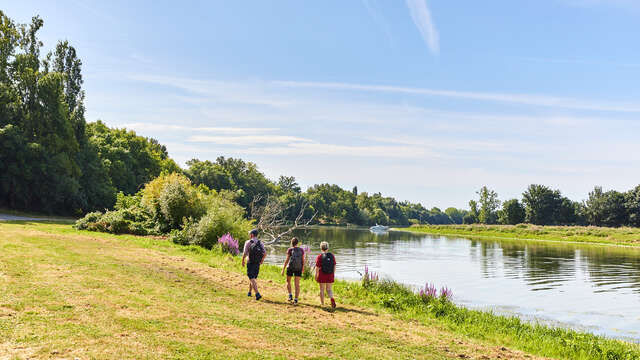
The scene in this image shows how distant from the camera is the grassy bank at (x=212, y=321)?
9.07 m

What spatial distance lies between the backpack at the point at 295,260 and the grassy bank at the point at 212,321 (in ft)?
4.02

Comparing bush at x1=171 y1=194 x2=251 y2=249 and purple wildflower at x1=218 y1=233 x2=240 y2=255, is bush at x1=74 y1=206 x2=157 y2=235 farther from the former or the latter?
purple wildflower at x1=218 y1=233 x2=240 y2=255

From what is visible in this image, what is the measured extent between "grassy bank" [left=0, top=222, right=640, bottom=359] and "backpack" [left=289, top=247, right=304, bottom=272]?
123cm

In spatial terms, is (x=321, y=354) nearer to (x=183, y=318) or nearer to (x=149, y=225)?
(x=183, y=318)

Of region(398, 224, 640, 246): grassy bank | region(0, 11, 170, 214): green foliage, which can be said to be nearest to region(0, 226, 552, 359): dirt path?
region(0, 11, 170, 214): green foliage

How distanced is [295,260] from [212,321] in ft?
14.2

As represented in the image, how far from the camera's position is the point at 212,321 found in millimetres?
11320

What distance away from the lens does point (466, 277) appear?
31.8 meters

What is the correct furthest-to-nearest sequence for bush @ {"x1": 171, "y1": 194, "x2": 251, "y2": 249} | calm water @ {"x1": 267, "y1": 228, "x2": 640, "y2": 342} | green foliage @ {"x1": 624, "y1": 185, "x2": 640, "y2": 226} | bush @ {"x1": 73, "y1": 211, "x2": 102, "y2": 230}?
1. green foliage @ {"x1": 624, "y1": 185, "x2": 640, "y2": 226}
2. bush @ {"x1": 73, "y1": 211, "x2": 102, "y2": 230}
3. bush @ {"x1": 171, "y1": 194, "x2": 251, "y2": 249}
4. calm water @ {"x1": 267, "y1": 228, "x2": 640, "y2": 342}

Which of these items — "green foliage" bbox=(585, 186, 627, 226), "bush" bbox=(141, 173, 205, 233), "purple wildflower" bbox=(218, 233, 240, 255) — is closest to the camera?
"purple wildflower" bbox=(218, 233, 240, 255)

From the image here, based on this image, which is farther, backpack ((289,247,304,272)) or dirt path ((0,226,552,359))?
backpack ((289,247,304,272))

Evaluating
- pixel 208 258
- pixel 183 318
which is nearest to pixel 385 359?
pixel 183 318

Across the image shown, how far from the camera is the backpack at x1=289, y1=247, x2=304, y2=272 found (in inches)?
591

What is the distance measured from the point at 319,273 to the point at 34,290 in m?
8.34
